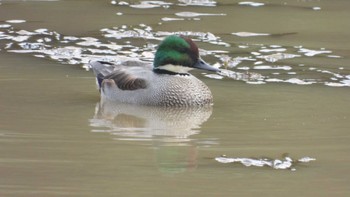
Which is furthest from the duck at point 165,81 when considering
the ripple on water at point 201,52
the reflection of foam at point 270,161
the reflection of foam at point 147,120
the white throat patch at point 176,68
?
the reflection of foam at point 270,161

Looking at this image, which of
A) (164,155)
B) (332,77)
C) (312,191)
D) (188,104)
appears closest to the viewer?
(312,191)

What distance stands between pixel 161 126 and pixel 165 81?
6.23 ft

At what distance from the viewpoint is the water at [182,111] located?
367 inches

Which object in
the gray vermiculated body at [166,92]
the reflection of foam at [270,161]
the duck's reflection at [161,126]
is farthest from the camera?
the gray vermiculated body at [166,92]

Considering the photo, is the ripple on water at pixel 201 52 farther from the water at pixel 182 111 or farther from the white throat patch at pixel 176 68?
the white throat patch at pixel 176 68

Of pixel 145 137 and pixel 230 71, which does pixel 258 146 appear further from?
pixel 230 71

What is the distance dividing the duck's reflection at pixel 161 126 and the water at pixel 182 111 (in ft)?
0.07

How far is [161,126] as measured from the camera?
12.2 m

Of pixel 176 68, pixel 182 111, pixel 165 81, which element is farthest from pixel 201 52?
pixel 182 111

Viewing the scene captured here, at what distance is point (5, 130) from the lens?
1141cm

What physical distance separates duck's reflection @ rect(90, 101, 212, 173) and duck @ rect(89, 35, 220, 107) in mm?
126

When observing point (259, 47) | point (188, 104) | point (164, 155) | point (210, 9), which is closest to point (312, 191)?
point (164, 155)

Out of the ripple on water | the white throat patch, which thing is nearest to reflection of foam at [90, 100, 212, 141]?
the white throat patch

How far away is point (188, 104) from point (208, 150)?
335 centimetres
